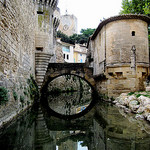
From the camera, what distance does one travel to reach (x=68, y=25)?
61156mm

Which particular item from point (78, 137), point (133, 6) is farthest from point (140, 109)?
point (133, 6)

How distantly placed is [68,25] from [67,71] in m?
47.5

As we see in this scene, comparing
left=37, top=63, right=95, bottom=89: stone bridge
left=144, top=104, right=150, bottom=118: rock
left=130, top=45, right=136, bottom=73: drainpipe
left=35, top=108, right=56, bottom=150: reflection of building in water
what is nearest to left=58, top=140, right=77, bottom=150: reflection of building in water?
left=35, top=108, right=56, bottom=150: reflection of building in water

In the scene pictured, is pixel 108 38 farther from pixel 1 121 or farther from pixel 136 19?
pixel 1 121

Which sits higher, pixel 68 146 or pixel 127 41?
pixel 127 41

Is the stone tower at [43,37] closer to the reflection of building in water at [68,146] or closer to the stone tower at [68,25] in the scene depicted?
the reflection of building in water at [68,146]

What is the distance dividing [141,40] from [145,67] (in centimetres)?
178

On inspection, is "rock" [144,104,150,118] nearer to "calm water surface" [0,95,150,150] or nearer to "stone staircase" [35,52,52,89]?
"calm water surface" [0,95,150,150]

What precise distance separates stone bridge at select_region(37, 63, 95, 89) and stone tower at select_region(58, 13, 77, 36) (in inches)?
1822


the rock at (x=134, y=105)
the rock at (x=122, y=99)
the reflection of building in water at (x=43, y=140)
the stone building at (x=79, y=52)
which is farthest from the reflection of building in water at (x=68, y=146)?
the stone building at (x=79, y=52)

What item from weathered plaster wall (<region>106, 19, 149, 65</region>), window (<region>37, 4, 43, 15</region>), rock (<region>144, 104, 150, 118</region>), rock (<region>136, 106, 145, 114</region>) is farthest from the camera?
window (<region>37, 4, 43, 15</region>)

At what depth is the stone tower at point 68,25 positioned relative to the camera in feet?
201

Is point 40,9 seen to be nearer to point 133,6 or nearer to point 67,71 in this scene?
point 67,71

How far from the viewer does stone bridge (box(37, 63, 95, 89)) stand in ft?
54.2
